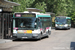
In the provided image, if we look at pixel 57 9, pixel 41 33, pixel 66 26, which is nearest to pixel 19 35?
pixel 41 33

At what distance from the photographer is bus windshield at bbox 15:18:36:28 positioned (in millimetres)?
18562

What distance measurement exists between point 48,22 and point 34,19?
4884 mm

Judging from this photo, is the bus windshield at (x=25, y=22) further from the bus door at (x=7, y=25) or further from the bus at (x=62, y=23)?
the bus at (x=62, y=23)

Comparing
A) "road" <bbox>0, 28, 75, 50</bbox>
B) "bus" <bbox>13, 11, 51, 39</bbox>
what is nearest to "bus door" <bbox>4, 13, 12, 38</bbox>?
"bus" <bbox>13, 11, 51, 39</bbox>

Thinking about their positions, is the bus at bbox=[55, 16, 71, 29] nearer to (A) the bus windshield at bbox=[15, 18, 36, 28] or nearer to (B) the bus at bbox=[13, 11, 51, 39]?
(B) the bus at bbox=[13, 11, 51, 39]

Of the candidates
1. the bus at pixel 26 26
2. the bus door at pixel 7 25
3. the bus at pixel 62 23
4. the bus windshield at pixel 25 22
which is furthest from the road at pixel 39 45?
the bus at pixel 62 23

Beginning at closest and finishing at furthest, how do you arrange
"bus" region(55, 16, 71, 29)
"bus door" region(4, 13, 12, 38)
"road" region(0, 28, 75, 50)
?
"road" region(0, 28, 75, 50)
"bus door" region(4, 13, 12, 38)
"bus" region(55, 16, 71, 29)

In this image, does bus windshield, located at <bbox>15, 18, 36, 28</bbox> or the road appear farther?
bus windshield, located at <bbox>15, 18, 36, 28</bbox>

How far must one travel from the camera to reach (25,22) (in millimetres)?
18703

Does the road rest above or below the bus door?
below

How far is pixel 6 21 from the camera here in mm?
20922

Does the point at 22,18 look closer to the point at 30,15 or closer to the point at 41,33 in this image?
the point at 30,15

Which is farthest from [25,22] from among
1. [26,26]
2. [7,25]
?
[7,25]

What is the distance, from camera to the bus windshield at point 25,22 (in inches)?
731
